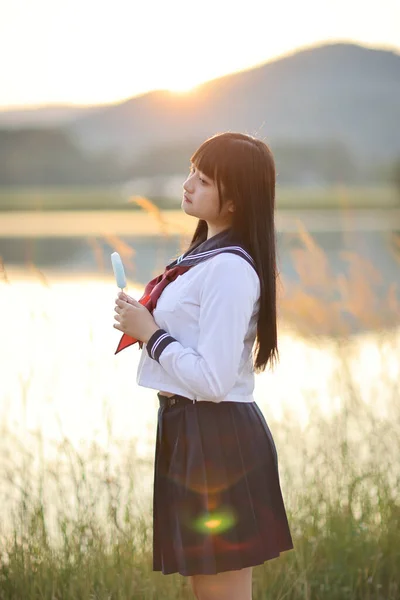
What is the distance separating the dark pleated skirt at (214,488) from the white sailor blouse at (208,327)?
6cm

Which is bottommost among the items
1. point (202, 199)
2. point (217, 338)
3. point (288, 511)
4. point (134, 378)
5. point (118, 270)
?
point (288, 511)

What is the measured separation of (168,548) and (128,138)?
425ft

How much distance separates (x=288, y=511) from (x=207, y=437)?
1.27 m

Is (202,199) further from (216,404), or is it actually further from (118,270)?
(216,404)

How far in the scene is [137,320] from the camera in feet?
6.33

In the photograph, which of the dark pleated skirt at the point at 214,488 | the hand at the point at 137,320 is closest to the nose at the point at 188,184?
the hand at the point at 137,320


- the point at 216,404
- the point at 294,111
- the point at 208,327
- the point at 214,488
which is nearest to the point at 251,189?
the point at 208,327

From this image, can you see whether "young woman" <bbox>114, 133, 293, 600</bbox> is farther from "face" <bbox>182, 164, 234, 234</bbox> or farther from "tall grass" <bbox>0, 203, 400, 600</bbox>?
"tall grass" <bbox>0, 203, 400, 600</bbox>

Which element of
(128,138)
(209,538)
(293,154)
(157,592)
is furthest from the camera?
(128,138)

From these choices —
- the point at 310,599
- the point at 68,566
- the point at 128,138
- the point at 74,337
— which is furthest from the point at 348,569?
the point at 128,138

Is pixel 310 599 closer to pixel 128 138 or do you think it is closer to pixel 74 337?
pixel 74 337

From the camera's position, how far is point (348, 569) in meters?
2.92

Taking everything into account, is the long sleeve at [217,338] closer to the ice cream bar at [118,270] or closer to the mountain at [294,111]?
the ice cream bar at [118,270]

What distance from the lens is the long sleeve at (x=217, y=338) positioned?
6.03 feet
